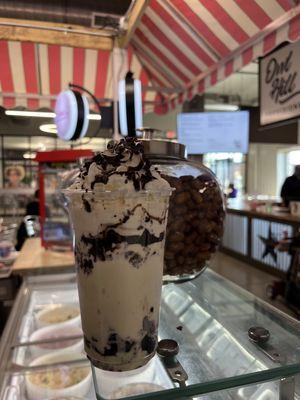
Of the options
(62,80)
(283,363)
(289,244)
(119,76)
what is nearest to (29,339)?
(283,363)

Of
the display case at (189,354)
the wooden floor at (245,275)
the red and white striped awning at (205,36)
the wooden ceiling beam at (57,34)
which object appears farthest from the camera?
the wooden floor at (245,275)

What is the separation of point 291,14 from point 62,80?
247 centimetres

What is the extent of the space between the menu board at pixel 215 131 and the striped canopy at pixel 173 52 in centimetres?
165

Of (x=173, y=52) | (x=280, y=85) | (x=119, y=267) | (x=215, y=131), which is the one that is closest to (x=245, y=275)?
(x=215, y=131)

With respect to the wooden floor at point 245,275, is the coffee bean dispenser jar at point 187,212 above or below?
above

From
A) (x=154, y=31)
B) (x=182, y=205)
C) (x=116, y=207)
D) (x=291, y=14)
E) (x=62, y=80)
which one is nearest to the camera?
(x=116, y=207)

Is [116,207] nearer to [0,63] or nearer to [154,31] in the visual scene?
[0,63]

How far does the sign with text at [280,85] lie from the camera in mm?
Result: 2674

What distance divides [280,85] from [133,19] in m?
1.39

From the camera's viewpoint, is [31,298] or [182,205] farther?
[31,298]

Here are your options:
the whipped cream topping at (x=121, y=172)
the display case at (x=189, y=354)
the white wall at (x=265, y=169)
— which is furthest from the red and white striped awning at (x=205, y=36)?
the white wall at (x=265, y=169)

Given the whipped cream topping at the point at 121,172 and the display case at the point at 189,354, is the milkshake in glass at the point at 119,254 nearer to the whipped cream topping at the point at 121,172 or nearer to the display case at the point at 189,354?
the whipped cream topping at the point at 121,172

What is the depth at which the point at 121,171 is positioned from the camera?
680 mm

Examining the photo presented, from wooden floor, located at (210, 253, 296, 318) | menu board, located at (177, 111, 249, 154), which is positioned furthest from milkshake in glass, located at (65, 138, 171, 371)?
menu board, located at (177, 111, 249, 154)
